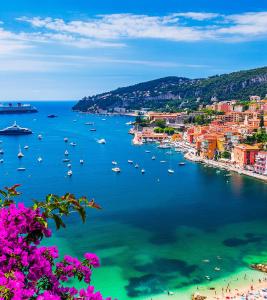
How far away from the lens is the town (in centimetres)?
4138

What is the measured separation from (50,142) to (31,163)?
1824cm

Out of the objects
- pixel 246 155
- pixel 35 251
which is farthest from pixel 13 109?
pixel 35 251

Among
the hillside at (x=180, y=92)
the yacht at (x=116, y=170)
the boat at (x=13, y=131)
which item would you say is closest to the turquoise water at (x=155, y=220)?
the yacht at (x=116, y=170)

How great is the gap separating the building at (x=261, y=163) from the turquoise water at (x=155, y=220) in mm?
1848

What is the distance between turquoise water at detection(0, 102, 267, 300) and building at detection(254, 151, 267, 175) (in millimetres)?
1848

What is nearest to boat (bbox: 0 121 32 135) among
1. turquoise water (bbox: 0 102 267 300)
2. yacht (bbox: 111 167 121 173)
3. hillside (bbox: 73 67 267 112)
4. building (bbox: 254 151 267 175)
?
turquoise water (bbox: 0 102 267 300)

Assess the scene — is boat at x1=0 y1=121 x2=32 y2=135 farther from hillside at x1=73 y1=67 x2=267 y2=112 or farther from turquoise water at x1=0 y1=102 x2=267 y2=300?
hillside at x1=73 y1=67 x2=267 y2=112

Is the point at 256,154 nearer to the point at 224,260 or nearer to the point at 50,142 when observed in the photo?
the point at 224,260

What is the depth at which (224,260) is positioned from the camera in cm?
1831

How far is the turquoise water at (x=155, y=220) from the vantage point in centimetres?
1697

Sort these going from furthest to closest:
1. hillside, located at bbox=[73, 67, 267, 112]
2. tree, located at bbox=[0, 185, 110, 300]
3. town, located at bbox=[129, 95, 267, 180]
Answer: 1. hillside, located at bbox=[73, 67, 267, 112]
2. town, located at bbox=[129, 95, 267, 180]
3. tree, located at bbox=[0, 185, 110, 300]

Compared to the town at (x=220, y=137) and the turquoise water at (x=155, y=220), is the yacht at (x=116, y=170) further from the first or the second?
the town at (x=220, y=137)

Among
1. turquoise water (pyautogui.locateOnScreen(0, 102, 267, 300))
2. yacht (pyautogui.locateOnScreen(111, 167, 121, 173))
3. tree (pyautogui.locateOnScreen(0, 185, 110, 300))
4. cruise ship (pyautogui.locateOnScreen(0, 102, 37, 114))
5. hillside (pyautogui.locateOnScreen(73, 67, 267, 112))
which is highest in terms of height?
hillside (pyautogui.locateOnScreen(73, 67, 267, 112))

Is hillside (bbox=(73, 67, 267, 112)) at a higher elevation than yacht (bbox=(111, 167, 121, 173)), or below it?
higher
